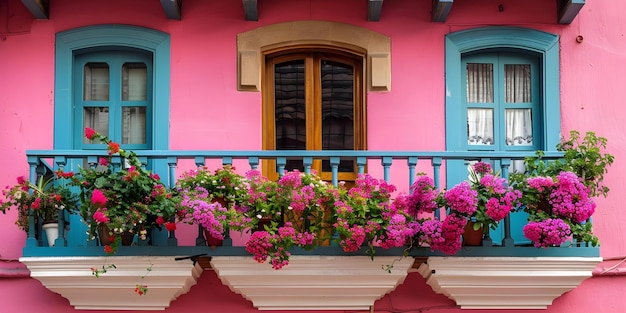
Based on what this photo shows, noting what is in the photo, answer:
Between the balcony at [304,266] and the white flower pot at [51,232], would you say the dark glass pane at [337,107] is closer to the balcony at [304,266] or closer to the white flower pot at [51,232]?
the balcony at [304,266]

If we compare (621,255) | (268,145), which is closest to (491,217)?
(621,255)

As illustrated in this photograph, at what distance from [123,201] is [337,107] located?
2.59 m

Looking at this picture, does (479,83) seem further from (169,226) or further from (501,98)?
(169,226)

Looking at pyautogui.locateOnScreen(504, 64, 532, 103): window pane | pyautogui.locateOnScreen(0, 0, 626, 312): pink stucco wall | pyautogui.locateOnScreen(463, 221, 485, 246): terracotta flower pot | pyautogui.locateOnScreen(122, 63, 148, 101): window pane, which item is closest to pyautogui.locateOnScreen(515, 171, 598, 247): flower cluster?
pyautogui.locateOnScreen(463, 221, 485, 246): terracotta flower pot

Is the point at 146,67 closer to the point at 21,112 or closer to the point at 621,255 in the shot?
the point at 21,112

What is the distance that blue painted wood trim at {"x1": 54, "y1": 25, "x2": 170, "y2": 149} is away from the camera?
10008 millimetres

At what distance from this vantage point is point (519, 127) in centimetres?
1034

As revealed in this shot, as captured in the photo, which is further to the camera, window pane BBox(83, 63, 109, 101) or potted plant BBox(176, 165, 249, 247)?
window pane BBox(83, 63, 109, 101)

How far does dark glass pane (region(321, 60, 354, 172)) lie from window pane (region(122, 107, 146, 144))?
181 cm

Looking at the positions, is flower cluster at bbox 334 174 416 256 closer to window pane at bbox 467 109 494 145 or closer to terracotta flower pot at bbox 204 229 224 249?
terracotta flower pot at bbox 204 229 224 249

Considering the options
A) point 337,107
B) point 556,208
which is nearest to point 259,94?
point 337,107

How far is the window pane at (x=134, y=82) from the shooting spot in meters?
10.3

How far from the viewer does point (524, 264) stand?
30.0ft

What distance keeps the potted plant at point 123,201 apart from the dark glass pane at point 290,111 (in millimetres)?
1715
